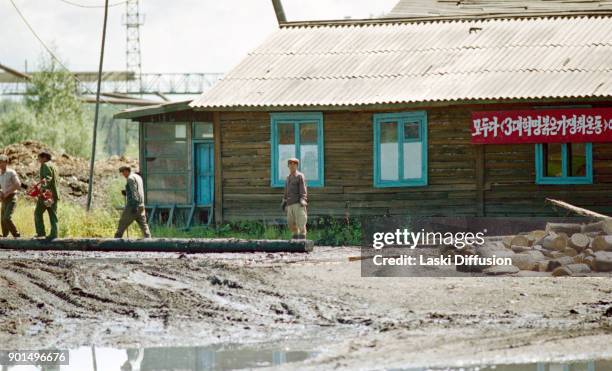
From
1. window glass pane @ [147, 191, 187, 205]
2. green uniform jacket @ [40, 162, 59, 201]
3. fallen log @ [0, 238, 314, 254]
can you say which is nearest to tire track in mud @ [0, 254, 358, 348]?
fallen log @ [0, 238, 314, 254]

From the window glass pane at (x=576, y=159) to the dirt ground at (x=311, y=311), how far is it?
7.21 metres

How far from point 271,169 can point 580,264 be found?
30.5 ft

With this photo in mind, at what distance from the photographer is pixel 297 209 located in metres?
18.9

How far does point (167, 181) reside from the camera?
25.8 meters

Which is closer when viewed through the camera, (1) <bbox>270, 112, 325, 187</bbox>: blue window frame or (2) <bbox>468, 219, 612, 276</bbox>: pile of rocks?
(2) <bbox>468, 219, 612, 276</bbox>: pile of rocks

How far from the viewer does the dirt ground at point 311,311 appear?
10242 millimetres

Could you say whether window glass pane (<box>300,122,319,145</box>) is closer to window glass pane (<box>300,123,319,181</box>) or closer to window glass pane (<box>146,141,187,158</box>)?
window glass pane (<box>300,123,319,181</box>)

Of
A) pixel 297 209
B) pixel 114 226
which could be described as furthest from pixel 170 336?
pixel 114 226

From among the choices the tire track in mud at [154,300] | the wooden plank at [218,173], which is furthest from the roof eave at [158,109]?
the tire track in mud at [154,300]

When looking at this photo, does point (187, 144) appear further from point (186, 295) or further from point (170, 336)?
point (170, 336)

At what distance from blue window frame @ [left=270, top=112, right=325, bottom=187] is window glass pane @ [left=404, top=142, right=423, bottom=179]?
1775 millimetres

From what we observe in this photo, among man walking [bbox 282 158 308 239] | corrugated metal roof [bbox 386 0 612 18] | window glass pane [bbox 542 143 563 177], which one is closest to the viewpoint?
man walking [bbox 282 158 308 239]

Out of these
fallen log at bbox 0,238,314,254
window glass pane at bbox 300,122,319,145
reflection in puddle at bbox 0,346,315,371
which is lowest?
reflection in puddle at bbox 0,346,315,371

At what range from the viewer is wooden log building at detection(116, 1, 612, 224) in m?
22.0
